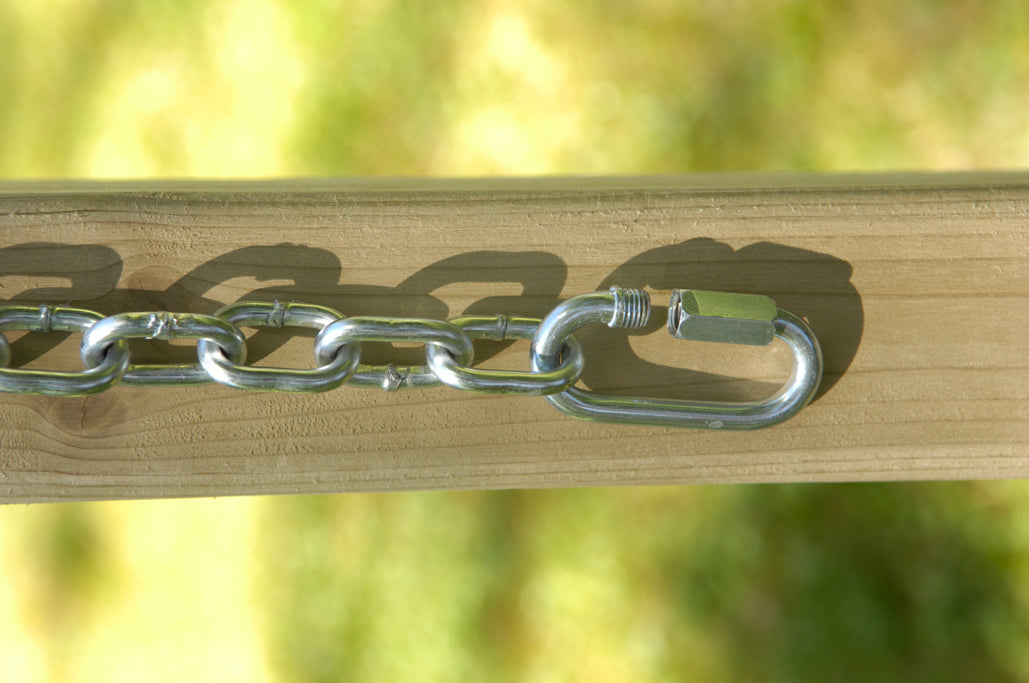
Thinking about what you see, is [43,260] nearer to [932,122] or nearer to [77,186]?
[77,186]

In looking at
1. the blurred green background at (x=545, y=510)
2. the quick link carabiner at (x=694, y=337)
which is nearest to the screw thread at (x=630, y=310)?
the quick link carabiner at (x=694, y=337)

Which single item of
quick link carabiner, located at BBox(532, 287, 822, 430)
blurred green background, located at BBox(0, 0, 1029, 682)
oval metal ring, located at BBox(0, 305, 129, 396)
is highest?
blurred green background, located at BBox(0, 0, 1029, 682)

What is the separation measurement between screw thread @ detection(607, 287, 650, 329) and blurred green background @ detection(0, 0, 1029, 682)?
3.43 feet

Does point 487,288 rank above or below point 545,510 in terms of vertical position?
below

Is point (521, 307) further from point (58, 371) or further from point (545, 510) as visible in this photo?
point (545, 510)

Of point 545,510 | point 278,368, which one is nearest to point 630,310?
point 278,368

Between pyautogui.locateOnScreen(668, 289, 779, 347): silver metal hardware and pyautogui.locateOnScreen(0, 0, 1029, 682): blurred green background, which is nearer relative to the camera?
pyautogui.locateOnScreen(668, 289, 779, 347): silver metal hardware

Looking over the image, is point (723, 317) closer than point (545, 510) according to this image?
Yes

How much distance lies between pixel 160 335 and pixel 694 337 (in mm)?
275

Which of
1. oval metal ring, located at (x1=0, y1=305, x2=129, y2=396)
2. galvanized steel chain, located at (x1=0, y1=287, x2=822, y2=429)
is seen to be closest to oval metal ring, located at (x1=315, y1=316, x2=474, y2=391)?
galvanized steel chain, located at (x1=0, y1=287, x2=822, y2=429)

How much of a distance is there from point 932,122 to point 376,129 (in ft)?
3.30

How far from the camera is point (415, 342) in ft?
1.46

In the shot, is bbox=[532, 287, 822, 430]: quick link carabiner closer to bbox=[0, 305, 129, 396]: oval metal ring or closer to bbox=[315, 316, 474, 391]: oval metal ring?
bbox=[315, 316, 474, 391]: oval metal ring

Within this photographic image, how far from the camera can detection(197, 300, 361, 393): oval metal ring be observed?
44 centimetres
